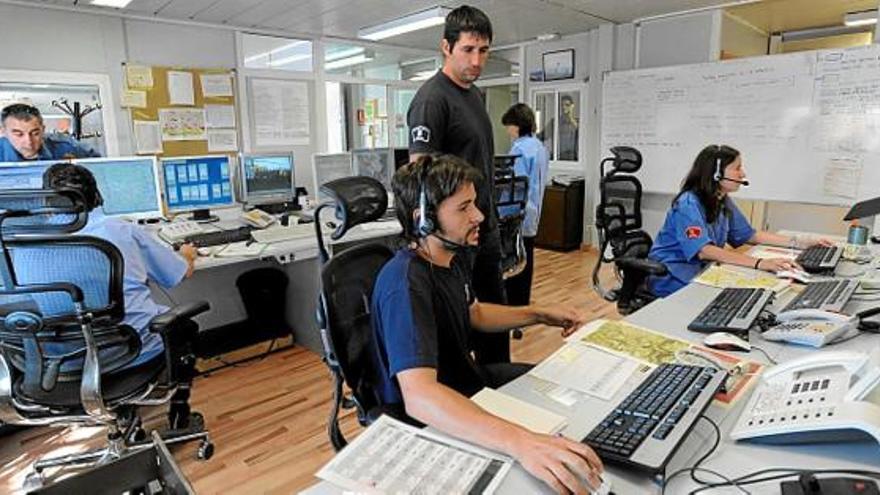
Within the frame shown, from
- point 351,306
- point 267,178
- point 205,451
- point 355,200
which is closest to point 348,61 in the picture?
point 267,178

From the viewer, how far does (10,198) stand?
1.60m

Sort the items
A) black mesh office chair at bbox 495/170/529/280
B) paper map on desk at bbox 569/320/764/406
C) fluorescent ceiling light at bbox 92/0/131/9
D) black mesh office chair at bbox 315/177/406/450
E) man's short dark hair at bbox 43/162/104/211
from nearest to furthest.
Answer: paper map on desk at bbox 569/320/764/406
black mesh office chair at bbox 315/177/406/450
man's short dark hair at bbox 43/162/104/211
black mesh office chair at bbox 495/170/529/280
fluorescent ceiling light at bbox 92/0/131/9

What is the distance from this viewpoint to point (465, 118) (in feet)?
6.23

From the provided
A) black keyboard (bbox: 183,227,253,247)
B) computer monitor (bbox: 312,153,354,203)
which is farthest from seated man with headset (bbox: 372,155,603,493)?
computer monitor (bbox: 312,153,354,203)

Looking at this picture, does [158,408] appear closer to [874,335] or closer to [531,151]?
[531,151]

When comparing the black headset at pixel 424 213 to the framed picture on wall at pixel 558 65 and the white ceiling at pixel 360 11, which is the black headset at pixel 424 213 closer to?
the white ceiling at pixel 360 11

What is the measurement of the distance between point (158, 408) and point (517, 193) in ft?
7.72

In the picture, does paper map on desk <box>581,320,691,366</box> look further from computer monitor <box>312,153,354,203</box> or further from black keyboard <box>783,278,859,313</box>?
computer monitor <box>312,153,354,203</box>

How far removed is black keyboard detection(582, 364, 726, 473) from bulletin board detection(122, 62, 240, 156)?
455cm

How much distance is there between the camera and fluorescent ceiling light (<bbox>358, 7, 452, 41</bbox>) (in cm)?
447

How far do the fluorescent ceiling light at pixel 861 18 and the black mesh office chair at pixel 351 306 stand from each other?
5770 mm

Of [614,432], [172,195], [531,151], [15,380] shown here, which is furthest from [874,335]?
[172,195]

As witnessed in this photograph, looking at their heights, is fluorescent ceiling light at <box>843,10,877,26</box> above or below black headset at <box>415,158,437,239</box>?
above

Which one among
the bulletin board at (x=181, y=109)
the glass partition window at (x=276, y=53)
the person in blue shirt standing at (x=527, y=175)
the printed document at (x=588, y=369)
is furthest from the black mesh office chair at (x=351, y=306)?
the glass partition window at (x=276, y=53)
